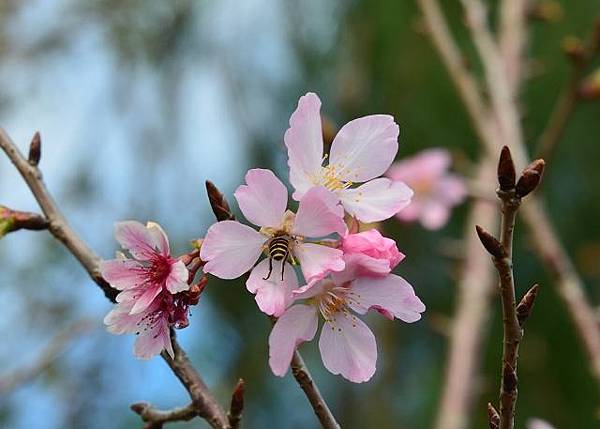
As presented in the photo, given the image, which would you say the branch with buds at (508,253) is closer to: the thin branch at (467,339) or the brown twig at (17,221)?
the brown twig at (17,221)

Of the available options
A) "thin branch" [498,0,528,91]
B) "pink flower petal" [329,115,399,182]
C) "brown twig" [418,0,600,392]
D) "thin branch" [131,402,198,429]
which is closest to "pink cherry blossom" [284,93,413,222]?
Result: "pink flower petal" [329,115,399,182]

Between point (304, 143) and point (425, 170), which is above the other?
point (304, 143)

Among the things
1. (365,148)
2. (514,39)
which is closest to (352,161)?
(365,148)

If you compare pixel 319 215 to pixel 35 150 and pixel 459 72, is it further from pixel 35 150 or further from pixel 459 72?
pixel 459 72

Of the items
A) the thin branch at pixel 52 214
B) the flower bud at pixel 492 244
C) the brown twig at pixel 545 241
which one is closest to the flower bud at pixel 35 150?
the thin branch at pixel 52 214

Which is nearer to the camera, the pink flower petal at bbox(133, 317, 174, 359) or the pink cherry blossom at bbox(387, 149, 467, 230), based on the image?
the pink flower petal at bbox(133, 317, 174, 359)

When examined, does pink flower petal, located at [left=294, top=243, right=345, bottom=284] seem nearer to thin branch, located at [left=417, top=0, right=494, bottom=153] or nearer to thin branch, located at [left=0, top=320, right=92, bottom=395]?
thin branch, located at [left=0, top=320, right=92, bottom=395]

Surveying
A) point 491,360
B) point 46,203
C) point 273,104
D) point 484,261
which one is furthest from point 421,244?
point 46,203
